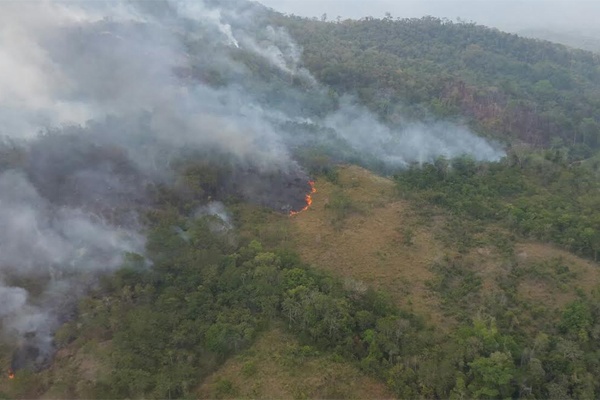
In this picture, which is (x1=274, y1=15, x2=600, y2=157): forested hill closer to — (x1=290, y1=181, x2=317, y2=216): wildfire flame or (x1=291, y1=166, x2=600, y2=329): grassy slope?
(x1=290, y1=181, x2=317, y2=216): wildfire flame

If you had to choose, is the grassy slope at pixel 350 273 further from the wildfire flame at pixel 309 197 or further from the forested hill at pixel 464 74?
the forested hill at pixel 464 74

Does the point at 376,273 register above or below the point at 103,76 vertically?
below

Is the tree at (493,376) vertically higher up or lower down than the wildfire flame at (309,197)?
higher up

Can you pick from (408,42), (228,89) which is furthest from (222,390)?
(408,42)

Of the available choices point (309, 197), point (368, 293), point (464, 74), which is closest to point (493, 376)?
point (368, 293)

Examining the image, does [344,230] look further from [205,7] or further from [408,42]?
[408,42]

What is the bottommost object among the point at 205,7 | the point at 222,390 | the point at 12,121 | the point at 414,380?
the point at 222,390

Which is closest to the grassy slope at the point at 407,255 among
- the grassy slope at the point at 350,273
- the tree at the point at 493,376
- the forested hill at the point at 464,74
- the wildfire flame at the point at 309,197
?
the grassy slope at the point at 350,273
